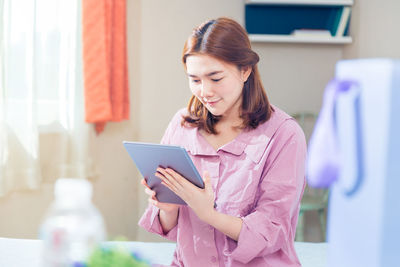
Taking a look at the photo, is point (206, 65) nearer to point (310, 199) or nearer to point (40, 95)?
point (40, 95)

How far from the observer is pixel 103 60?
8.86ft

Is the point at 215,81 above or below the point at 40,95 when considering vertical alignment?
above

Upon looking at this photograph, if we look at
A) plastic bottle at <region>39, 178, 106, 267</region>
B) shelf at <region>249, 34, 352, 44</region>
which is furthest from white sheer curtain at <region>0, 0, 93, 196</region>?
plastic bottle at <region>39, 178, 106, 267</region>

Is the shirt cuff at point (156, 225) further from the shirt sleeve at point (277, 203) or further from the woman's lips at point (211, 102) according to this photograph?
the woman's lips at point (211, 102)

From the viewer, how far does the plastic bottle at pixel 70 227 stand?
75 centimetres

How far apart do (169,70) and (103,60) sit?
2.11 feet

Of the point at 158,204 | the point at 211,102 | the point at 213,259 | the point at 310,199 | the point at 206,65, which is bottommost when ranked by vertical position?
the point at 310,199

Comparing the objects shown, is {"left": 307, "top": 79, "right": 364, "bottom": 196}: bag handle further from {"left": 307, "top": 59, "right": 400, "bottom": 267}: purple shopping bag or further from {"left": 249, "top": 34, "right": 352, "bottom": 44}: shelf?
{"left": 249, "top": 34, "right": 352, "bottom": 44}: shelf

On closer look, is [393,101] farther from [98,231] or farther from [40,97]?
[40,97]

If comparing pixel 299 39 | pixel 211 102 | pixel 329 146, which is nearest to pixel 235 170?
pixel 211 102

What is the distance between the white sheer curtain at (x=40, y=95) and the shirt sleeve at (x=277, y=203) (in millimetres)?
1325

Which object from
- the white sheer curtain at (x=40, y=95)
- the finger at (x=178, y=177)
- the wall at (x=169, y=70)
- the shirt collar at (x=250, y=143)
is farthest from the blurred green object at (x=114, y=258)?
the wall at (x=169, y=70)

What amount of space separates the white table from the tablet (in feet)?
0.54

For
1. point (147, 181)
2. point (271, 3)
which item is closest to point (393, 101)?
point (147, 181)
